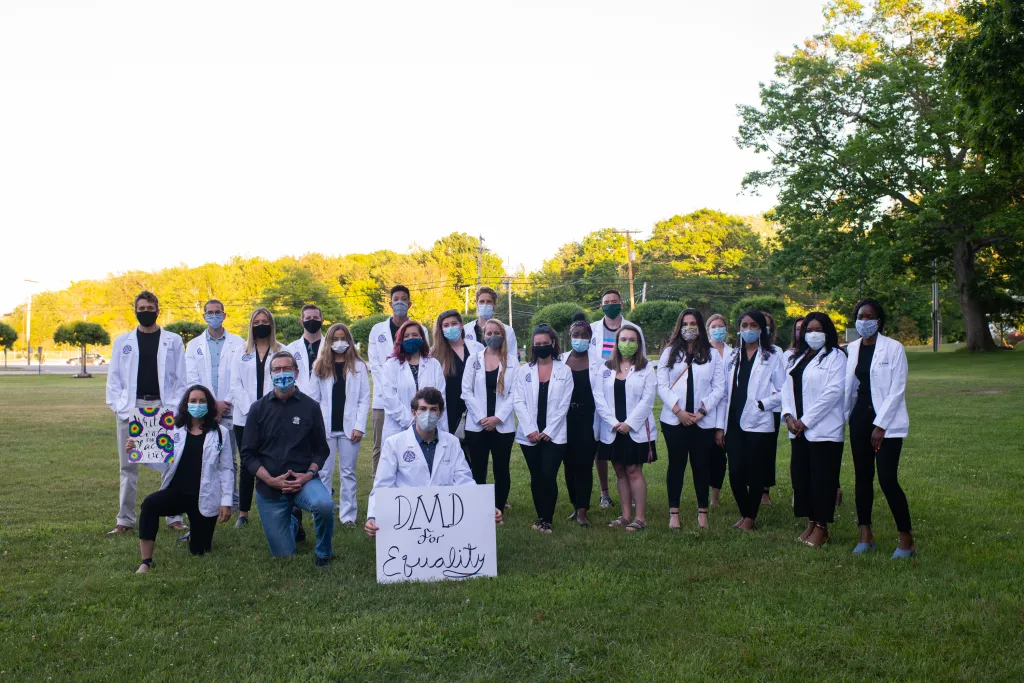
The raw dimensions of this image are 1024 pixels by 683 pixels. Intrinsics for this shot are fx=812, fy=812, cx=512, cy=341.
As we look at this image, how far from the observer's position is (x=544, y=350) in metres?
8.34

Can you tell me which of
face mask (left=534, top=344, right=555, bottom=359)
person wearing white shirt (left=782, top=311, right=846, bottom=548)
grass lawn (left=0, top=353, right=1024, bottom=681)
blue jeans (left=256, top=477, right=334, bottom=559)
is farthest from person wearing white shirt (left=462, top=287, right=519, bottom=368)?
person wearing white shirt (left=782, top=311, right=846, bottom=548)

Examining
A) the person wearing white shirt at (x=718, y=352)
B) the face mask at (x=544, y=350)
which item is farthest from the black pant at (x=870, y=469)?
the face mask at (x=544, y=350)

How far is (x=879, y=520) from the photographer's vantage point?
8.59 metres

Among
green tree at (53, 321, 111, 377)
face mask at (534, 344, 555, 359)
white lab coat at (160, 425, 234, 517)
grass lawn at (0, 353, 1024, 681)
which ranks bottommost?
grass lawn at (0, 353, 1024, 681)

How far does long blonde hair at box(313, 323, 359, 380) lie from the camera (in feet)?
28.2

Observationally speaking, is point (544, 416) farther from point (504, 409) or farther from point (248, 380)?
point (248, 380)

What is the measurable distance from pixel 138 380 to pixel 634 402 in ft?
16.9

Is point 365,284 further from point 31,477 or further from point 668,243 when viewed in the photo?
point 31,477

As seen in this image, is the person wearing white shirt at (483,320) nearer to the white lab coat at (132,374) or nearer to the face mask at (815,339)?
the face mask at (815,339)

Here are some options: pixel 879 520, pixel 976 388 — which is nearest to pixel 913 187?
pixel 976 388

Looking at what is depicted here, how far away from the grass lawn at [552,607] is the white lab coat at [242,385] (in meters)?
1.19

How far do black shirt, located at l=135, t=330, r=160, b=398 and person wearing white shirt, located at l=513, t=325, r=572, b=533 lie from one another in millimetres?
3747

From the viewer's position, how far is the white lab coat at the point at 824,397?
7.41 metres

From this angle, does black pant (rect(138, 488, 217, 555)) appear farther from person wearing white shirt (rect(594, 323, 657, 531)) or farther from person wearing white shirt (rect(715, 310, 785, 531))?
person wearing white shirt (rect(715, 310, 785, 531))
